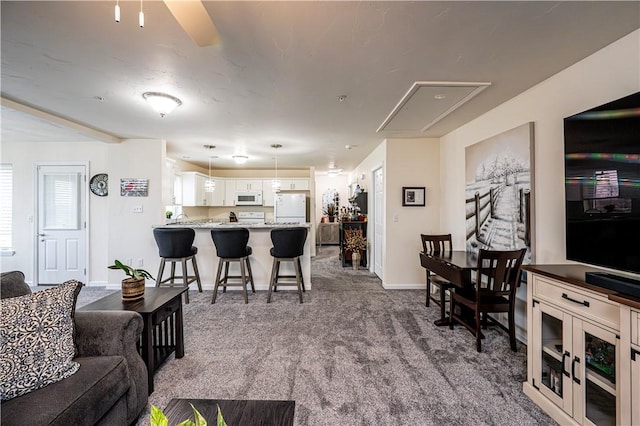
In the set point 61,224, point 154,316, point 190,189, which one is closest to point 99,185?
point 61,224

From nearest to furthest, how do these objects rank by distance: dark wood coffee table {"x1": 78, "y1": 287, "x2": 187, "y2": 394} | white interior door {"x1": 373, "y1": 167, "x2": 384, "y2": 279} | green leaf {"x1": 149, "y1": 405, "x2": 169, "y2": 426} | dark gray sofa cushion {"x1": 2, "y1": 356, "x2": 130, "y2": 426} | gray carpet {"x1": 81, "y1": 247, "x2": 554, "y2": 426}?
1. green leaf {"x1": 149, "y1": 405, "x2": 169, "y2": 426}
2. dark gray sofa cushion {"x1": 2, "y1": 356, "x2": 130, "y2": 426}
3. gray carpet {"x1": 81, "y1": 247, "x2": 554, "y2": 426}
4. dark wood coffee table {"x1": 78, "y1": 287, "x2": 187, "y2": 394}
5. white interior door {"x1": 373, "y1": 167, "x2": 384, "y2": 279}

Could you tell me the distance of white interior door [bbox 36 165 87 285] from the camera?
A: 4.52 m

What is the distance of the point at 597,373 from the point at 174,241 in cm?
409

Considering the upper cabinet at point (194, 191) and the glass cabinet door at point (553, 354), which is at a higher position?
the upper cabinet at point (194, 191)

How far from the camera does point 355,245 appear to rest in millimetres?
5848

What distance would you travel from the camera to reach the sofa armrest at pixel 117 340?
1.57m

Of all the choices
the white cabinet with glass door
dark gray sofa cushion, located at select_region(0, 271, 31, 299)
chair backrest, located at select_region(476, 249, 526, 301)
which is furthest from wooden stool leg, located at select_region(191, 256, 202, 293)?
chair backrest, located at select_region(476, 249, 526, 301)

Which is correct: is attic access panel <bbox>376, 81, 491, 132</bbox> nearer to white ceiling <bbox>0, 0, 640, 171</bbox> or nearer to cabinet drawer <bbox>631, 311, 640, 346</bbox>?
white ceiling <bbox>0, 0, 640, 171</bbox>

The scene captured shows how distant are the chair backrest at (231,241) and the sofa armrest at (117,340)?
2.01 m

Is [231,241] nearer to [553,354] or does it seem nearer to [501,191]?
[501,191]

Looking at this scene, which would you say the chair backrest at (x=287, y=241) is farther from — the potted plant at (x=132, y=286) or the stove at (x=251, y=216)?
the stove at (x=251, y=216)

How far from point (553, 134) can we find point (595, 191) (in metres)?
0.86

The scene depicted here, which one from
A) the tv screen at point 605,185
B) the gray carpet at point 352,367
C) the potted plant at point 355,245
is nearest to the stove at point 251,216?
the potted plant at point 355,245

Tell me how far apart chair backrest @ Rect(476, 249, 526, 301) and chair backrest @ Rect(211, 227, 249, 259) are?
273 centimetres
